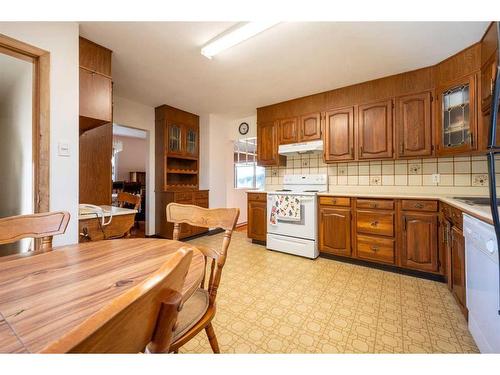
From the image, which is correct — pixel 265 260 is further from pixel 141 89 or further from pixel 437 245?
pixel 141 89

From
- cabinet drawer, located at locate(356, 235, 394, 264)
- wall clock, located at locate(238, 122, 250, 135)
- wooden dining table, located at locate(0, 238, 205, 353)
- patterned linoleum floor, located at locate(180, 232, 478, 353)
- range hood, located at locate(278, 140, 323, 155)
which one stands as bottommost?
patterned linoleum floor, located at locate(180, 232, 478, 353)

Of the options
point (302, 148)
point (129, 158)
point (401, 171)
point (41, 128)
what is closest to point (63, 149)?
point (41, 128)

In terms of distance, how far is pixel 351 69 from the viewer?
2533 mm

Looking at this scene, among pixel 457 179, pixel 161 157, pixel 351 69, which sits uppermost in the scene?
pixel 351 69

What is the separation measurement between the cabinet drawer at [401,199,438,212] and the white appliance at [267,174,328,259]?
973 mm

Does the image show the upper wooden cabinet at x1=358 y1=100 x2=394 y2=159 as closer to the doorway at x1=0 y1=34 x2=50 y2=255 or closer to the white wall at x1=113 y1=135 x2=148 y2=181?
the doorway at x1=0 y1=34 x2=50 y2=255

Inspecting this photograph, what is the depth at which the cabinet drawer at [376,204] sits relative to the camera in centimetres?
244

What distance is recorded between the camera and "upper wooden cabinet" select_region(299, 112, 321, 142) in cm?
320

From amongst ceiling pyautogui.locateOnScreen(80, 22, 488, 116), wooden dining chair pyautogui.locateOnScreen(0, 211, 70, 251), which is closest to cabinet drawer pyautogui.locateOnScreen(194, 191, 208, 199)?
ceiling pyautogui.locateOnScreen(80, 22, 488, 116)

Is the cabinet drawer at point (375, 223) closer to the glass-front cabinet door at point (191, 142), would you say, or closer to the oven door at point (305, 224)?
the oven door at point (305, 224)

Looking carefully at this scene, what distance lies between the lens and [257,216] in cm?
355

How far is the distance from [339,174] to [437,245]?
1.44 m
